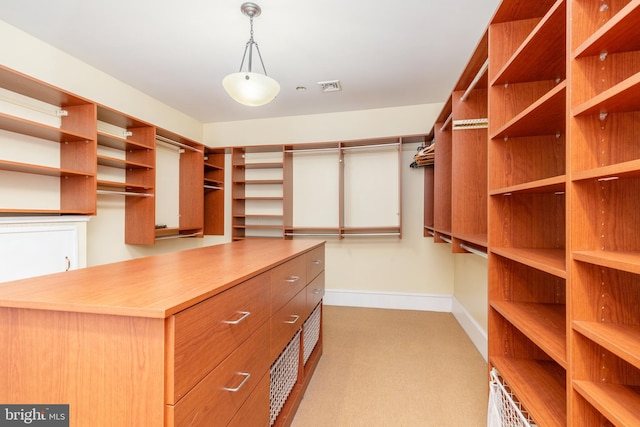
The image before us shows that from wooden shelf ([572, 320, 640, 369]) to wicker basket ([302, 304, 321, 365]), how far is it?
1.48 meters

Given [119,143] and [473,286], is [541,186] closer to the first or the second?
[473,286]

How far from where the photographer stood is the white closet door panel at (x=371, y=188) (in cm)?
368

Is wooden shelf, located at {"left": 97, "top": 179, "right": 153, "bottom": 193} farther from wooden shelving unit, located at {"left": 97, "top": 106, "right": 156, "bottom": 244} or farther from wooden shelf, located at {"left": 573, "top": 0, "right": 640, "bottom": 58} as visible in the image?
wooden shelf, located at {"left": 573, "top": 0, "right": 640, "bottom": 58}

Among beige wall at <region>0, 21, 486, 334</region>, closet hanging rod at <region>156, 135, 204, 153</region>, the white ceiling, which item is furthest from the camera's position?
closet hanging rod at <region>156, 135, 204, 153</region>

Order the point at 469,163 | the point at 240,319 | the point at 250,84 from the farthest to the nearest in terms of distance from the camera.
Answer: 1. the point at 469,163
2. the point at 250,84
3. the point at 240,319

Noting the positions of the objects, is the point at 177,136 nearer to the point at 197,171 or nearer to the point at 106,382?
the point at 197,171

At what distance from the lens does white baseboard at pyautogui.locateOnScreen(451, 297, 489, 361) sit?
2431mm

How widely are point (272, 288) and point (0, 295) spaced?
0.86 metres

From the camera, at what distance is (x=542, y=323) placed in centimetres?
118

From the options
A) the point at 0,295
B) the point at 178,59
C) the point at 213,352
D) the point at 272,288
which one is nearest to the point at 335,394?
the point at 272,288

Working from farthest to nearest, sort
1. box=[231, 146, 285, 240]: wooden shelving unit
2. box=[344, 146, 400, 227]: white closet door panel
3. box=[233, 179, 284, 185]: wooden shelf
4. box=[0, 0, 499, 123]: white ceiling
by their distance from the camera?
box=[231, 146, 285, 240]: wooden shelving unit < box=[233, 179, 284, 185]: wooden shelf < box=[344, 146, 400, 227]: white closet door panel < box=[0, 0, 499, 123]: white ceiling

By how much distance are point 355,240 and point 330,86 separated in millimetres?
1930

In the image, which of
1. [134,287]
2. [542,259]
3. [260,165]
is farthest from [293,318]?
[260,165]

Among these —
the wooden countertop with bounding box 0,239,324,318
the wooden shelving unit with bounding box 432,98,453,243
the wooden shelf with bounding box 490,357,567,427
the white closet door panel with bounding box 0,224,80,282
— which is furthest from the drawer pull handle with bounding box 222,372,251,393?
the wooden shelving unit with bounding box 432,98,453,243
